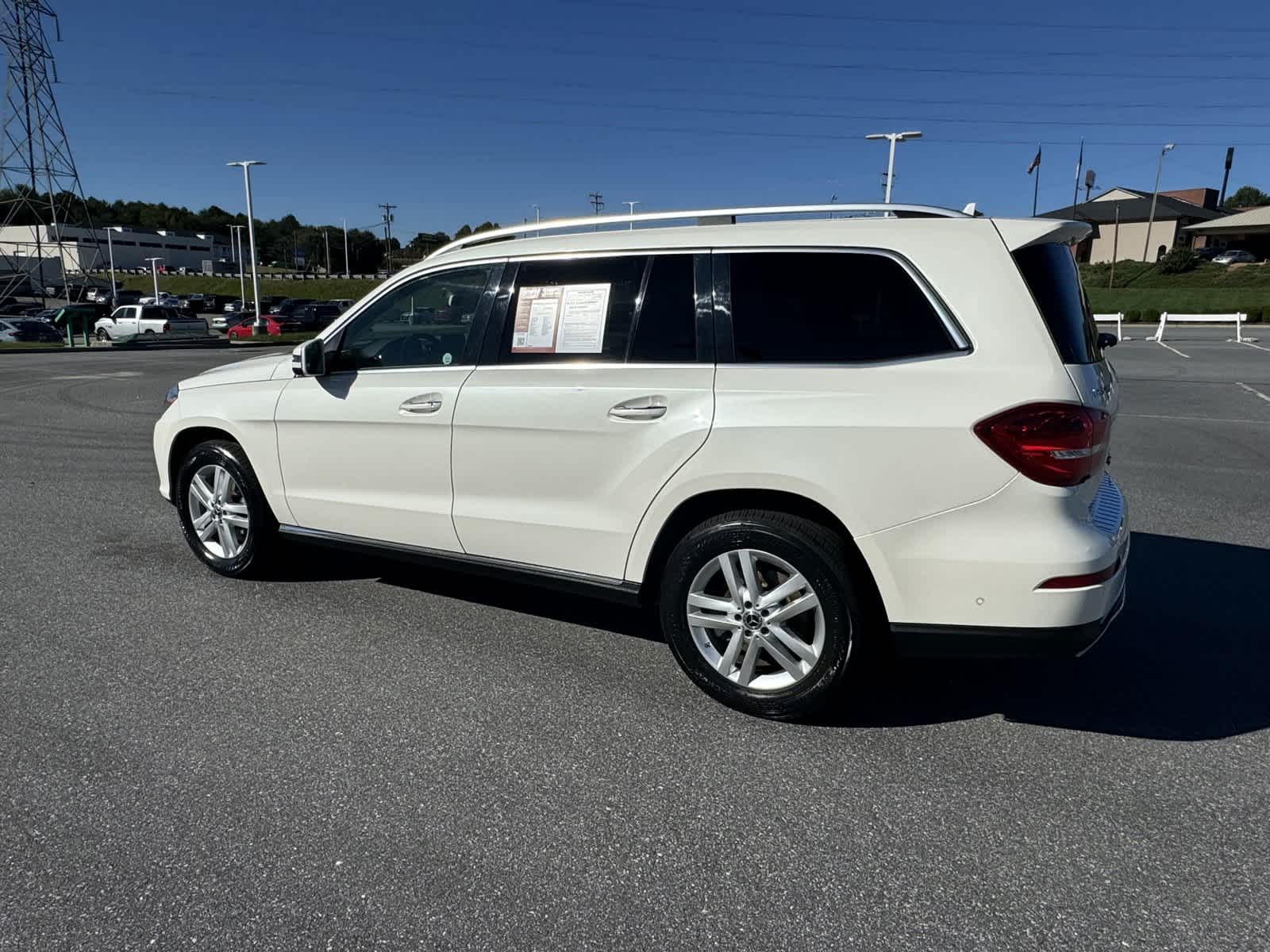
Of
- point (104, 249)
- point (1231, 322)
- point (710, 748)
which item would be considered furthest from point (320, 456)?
point (104, 249)

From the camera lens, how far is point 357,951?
223 centimetres

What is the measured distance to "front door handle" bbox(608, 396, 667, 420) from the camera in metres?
3.45

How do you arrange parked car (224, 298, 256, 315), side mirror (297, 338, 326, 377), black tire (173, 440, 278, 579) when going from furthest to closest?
parked car (224, 298, 256, 315) < black tire (173, 440, 278, 579) < side mirror (297, 338, 326, 377)

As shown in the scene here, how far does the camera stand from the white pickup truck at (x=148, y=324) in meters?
39.6

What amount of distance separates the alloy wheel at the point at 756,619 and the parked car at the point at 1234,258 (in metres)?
73.4

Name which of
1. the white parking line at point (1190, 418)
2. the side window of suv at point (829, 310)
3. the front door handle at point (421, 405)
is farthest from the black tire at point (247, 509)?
the white parking line at point (1190, 418)

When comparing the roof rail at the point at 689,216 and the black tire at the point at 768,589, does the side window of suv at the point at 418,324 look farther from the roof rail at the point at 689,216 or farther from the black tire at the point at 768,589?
the black tire at the point at 768,589

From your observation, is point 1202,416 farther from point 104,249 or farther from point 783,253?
point 104,249

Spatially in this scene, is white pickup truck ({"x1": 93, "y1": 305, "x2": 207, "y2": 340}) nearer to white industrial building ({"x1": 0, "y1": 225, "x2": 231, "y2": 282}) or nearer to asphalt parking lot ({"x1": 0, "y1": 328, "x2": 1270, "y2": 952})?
asphalt parking lot ({"x1": 0, "y1": 328, "x2": 1270, "y2": 952})

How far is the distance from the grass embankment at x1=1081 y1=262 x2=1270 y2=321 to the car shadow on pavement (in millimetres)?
40903

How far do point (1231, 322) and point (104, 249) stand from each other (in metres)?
127

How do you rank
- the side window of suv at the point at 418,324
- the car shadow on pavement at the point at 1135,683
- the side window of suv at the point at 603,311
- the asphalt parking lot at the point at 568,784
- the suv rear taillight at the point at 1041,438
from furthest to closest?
the side window of suv at the point at 418,324
the side window of suv at the point at 603,311
the car shadow on pavement at the point at 1135,683
the suv rear taillight at the point at 1041,438
the asphalt parking lot at the point at 568,784

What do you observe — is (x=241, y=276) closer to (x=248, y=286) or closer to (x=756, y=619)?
(x=248, y=286)

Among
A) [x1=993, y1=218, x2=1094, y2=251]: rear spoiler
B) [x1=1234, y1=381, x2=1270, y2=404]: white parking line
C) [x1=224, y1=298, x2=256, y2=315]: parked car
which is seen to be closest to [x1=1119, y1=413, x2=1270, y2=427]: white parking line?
[x1=1234, y1=381, x2=1270, y2=404]: white parking line
